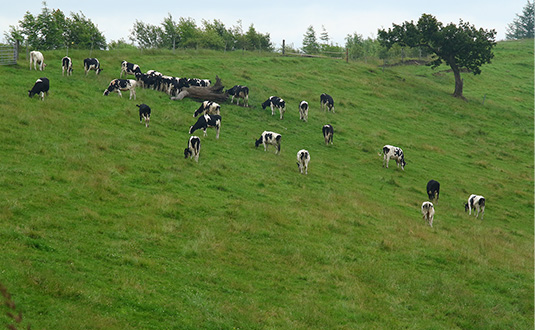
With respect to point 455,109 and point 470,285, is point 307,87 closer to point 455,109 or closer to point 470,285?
point 455,109

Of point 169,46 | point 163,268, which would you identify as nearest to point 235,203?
point 163,268

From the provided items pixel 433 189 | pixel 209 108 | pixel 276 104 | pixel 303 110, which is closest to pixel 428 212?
pixel 433 189

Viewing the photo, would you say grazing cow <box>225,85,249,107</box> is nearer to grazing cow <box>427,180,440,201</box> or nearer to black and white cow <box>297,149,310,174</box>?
black and white cow <box>297,149,310,174</box>

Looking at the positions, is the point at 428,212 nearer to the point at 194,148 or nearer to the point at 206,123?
the point at 194,148

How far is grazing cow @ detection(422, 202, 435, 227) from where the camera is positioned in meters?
22.8

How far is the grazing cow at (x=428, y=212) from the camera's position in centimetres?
2281

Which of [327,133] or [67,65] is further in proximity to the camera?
[67,65]

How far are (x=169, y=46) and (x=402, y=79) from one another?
36.2m

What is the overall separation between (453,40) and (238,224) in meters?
51.4

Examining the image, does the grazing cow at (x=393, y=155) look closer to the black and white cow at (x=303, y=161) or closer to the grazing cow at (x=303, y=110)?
the black and white cow at (x=303, y=161)

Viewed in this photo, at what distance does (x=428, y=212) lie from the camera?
23.0 m

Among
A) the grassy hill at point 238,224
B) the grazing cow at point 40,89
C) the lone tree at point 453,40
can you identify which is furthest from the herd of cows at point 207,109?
the lone tree at point 453,40

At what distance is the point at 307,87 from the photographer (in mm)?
50219

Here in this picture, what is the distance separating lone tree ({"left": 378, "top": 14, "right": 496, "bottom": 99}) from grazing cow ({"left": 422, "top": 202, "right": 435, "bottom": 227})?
42.1 meters
